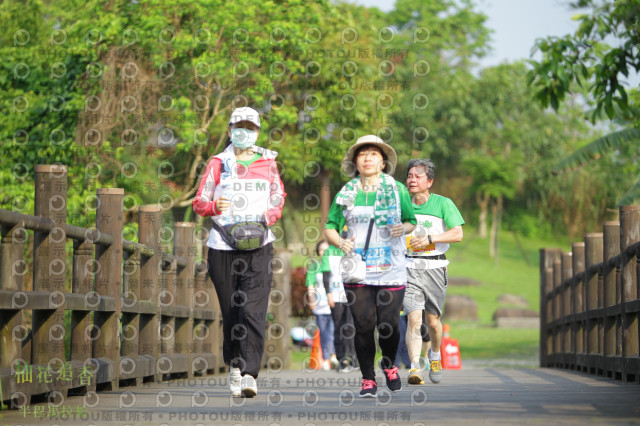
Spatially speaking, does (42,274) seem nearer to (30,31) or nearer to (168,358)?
(168,358)

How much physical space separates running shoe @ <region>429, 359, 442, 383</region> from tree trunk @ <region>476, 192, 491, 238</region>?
44173mm

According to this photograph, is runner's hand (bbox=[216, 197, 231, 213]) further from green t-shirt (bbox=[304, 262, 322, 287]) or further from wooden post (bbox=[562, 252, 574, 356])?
wooden post (bbox=[562, 252, 574, 356])

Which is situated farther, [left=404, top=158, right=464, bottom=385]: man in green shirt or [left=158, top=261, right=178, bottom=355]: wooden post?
[left=158, top=261, right=178, bottom=355]: wooden post

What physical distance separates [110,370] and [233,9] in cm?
1203

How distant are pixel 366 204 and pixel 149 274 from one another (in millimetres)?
2916

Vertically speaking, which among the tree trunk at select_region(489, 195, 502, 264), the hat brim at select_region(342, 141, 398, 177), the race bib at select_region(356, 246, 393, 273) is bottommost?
the race bib at select_region(356, 246, 393, 273)

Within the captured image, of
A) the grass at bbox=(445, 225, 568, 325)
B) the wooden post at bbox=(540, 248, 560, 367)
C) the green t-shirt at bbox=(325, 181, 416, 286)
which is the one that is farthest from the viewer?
the grass at bbox=(445, 225, 568, 325)

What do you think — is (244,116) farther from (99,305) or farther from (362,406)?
(362,406)

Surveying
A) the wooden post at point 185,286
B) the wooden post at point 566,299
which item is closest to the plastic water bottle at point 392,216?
the wooden post at point 185,286

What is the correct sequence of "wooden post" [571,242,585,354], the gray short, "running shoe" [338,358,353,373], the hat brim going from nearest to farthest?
the hat brim, the gray short, "wooden post" [571,242,585,354], "running shoe" [338,358,353,373]

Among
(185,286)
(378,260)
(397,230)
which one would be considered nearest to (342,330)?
(185,286)

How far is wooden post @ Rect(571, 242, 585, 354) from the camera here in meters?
13.2

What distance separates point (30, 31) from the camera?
21219 mm

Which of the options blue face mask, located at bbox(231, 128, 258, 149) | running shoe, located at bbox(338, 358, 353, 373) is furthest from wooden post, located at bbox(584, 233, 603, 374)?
blue face mask, located at bbox(231, 128, 258, 149)
